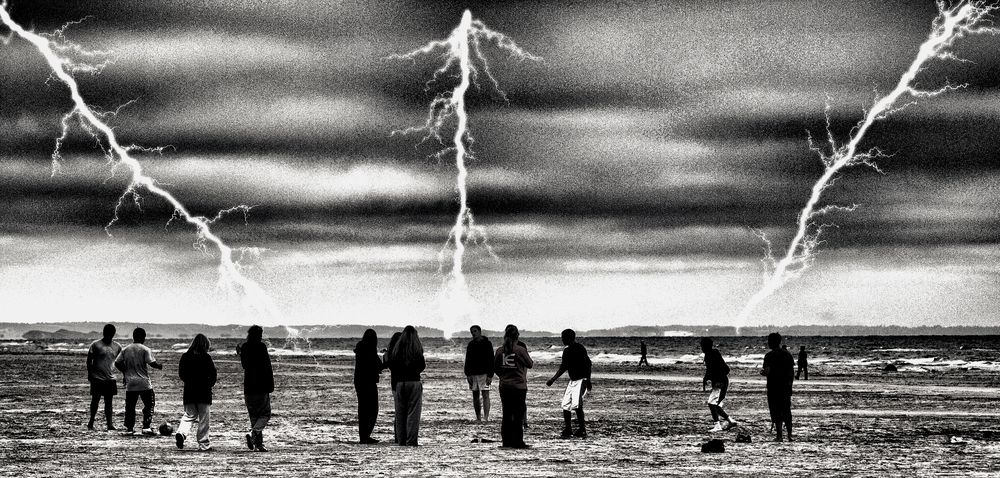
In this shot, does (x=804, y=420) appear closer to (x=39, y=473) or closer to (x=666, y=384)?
(x=39, y=473)

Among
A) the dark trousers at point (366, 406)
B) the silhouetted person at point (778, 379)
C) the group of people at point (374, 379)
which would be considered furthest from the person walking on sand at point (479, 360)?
the silhouetted person at point (778, 379)

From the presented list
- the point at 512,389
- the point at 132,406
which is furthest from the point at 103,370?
the point at 512,389

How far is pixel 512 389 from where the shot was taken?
17250mm

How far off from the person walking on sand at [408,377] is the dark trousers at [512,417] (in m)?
1.32

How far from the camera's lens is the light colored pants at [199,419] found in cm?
1669

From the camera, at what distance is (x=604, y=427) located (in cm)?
2183

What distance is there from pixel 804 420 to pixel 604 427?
4.98 metres

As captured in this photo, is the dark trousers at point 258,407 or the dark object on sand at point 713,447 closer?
the dark trousers at point 258,407

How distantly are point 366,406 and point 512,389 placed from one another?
7.62ft

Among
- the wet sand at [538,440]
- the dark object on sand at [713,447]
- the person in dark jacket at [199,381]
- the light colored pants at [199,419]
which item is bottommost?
the wet sand at [538,440]

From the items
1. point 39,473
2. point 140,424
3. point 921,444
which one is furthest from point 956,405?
point 39,473

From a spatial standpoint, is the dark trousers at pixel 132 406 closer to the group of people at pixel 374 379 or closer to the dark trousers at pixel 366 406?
the group of people at pixel 374 379

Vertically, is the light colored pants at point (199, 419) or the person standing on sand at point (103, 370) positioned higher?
the person standing on sand at point (103, 370)

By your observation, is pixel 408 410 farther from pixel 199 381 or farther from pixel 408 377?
pixel 199 381
